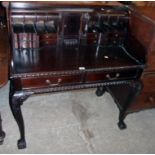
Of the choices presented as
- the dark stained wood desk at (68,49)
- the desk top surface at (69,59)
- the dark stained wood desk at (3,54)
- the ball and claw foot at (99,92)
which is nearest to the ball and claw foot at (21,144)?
the dark stained wood desk at (68,49)

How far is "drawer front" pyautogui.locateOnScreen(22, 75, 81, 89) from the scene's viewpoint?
1.28 meters

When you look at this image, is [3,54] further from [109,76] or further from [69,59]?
[109,76]

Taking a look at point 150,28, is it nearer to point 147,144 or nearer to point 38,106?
point 147,144

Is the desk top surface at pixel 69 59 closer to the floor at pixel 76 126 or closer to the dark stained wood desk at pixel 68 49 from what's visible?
the dark stained wood desk at pixel 68 49

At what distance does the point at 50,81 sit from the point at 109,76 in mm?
445

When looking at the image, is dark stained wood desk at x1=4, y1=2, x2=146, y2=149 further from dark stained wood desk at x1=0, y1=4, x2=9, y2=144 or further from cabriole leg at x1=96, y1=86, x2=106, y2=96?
cabriole leg at x1=96, y1=86, x2=106, y2=96

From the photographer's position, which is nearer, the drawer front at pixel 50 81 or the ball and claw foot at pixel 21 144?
the drawer front at pixel 50 81

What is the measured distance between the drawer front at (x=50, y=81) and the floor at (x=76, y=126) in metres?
0.63

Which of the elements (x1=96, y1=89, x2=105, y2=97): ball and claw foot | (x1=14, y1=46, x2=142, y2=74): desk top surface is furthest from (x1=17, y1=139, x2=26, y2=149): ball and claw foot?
(x1=96, y1=89, x2=105, y2=97): ball and claw foot

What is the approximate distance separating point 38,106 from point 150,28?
1.30m

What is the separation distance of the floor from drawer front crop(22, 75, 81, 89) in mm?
633

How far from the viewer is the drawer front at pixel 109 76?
1.42m

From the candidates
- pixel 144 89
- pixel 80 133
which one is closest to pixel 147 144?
pixel 144 89

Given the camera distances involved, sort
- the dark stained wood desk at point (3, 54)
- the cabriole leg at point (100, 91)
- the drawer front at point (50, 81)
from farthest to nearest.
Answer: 1. the cabriole leg at point (100, 91)
2. the drawer front at point (50, 81)
3. the dark stained wood desk at point (3, 54)
